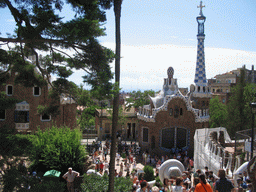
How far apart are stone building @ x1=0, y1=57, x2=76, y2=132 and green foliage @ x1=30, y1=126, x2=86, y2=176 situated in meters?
8.89

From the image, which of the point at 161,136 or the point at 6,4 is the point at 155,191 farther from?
the point at 161,136

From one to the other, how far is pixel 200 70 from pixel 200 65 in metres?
0.57

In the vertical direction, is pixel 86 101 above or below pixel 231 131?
above

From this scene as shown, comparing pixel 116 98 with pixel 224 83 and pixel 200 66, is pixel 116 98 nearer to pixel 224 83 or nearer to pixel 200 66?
pixel 200 66

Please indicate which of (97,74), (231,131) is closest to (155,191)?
(97,74)

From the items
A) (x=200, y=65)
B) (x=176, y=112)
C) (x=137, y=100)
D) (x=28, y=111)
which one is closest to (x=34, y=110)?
(x=28, y=111)

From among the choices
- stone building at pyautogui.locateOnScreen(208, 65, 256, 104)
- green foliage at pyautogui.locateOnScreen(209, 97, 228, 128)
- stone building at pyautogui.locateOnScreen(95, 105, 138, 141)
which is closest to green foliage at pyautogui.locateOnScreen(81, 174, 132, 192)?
stone building at pyautogui.locateOnScreen(95, 105, 138, 141)

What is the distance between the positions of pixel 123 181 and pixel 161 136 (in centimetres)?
1754

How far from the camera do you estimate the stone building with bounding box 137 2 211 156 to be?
1053 inches

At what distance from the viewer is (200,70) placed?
96.3 feet

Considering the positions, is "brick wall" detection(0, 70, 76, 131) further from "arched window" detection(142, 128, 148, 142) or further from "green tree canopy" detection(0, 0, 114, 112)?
"green tree canopy" detection(0, 0, 114, 112)

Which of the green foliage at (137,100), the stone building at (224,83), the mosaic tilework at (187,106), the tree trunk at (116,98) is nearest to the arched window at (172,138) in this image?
the mosaic tilework at (187,106)

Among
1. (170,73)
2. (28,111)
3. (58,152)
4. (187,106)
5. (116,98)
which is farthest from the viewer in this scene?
(170,73)

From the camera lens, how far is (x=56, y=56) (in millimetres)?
10453
